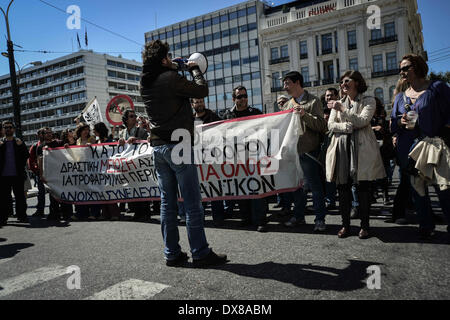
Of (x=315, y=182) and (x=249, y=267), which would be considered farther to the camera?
(x=315, y=182)

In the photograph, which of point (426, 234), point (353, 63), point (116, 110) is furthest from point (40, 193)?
point (353, 63)

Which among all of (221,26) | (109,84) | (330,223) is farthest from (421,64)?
(109,84)

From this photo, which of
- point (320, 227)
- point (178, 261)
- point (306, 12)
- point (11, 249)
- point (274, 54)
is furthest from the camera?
point (274, 54)

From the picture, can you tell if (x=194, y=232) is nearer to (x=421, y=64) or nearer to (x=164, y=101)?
(x=164, y=101)

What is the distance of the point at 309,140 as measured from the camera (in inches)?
177

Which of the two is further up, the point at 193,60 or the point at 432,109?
the point at 193,60

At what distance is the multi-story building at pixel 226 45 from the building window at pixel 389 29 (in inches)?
706

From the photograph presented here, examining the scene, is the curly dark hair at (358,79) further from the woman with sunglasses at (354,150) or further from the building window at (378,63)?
the building window at (378,63)

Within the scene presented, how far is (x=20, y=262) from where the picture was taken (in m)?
3.90

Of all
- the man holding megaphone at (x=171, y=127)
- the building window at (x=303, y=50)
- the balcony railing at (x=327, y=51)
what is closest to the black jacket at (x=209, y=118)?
the man holding megaphone at (x=171, y=127)

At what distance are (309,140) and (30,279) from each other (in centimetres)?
366

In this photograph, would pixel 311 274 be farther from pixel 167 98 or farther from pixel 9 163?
pixel 9 163

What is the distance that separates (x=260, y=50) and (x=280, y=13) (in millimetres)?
5664

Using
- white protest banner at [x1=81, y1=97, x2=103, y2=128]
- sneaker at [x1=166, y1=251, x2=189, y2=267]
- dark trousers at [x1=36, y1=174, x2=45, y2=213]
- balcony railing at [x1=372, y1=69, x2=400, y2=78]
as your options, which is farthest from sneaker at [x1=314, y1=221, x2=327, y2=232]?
balcony railing at [x1=372, y1=69, x2=400, y2=78]
